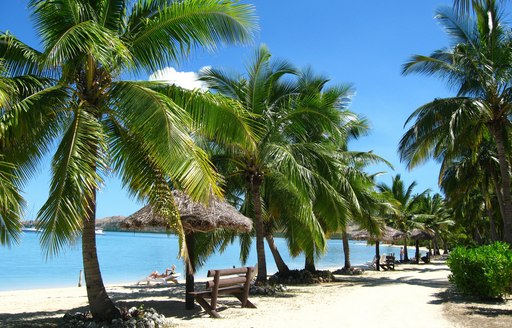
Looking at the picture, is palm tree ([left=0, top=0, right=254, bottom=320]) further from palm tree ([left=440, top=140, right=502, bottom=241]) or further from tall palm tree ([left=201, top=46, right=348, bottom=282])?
palm tree ([left=440, top=140, right=502, bottom=241])

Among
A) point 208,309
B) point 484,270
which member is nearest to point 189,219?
point 208,309

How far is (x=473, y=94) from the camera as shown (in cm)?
1541

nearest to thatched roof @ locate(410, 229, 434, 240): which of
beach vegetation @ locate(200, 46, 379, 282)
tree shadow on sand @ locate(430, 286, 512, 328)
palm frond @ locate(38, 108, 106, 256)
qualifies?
beach vegetation @ locate(200, 46, 379, 282)

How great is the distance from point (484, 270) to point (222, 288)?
18.7 ft

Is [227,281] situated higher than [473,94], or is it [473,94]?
[473,94]

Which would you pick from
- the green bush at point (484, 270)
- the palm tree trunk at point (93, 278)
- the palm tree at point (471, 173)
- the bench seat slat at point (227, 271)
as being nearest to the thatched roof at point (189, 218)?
the bench seat slat at point (227, 271)

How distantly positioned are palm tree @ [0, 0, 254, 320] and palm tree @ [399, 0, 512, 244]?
981 cm

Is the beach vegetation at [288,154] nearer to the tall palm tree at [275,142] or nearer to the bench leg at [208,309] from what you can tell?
the tall palm tree at [275,142]

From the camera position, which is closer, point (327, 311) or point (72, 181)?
point (72, 181)

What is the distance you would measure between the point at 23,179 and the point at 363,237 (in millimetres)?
22457

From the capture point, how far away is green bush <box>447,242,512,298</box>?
9875 mm

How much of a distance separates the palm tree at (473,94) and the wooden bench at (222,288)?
333 inches

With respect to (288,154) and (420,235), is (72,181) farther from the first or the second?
(420,235)

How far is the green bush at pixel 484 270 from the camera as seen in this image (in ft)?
32.4
